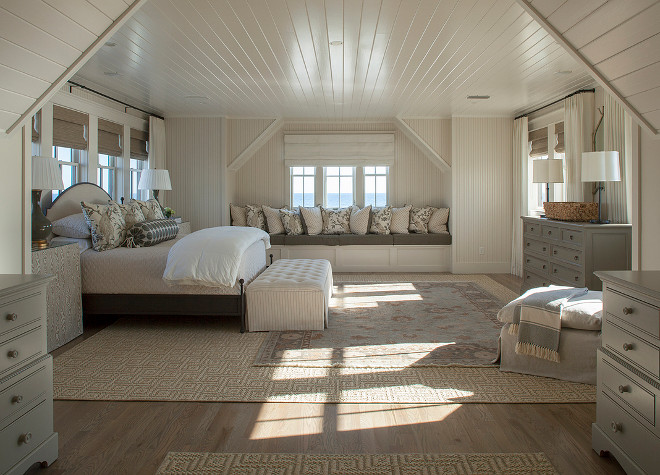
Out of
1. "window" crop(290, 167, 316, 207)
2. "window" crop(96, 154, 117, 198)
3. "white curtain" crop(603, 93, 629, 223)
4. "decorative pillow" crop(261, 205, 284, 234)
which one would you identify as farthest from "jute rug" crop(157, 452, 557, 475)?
"window" crop(290, 167, 316, 207)

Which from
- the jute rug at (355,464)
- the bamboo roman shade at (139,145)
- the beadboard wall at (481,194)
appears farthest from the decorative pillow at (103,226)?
the beadboard wall at (481,194)

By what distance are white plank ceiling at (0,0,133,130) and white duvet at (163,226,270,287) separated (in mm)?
1804

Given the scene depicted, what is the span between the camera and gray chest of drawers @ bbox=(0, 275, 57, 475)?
6.51 ft

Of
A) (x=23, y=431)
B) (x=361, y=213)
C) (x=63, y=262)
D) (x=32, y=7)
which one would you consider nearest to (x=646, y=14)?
(x=32, y=7)

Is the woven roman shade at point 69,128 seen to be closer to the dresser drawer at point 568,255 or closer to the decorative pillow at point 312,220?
the decorative pillow at point 312,220

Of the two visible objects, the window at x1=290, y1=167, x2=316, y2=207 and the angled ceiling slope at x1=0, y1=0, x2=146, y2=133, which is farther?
the window at x1=290, y1=167, x2=316, y2=207

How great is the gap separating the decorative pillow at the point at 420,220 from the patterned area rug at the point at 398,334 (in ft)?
6.58

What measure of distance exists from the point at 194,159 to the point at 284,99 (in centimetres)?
193

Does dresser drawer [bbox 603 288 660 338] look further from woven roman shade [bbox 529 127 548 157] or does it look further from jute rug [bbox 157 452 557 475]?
woven roman shade [bbox 529 127 548 157]

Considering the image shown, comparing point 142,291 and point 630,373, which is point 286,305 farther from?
point 630,373

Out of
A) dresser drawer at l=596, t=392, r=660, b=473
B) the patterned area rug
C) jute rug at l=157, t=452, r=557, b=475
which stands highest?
dresser drawer at l=596, t=392, r=660, b=473

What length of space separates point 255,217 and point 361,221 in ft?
5.15

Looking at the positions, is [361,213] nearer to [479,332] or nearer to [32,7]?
[479,332]

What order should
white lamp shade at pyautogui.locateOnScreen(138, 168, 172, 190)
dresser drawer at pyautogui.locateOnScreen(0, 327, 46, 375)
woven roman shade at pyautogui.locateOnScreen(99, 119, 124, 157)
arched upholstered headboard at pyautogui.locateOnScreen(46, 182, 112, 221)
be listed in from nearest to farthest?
dresser drawer at pyautogui.locateOnScreen(0, 327, 46, 375) → arched upholstered headboard at pyautogui.locateOnScreen(46, 182, 112, 221) → woven roman shade at pyautogui.locateOnScreen(99, 119, 124, 157) → white lamp shade at pyautogui.locateOnScreen(138, 168, 172, 190)
